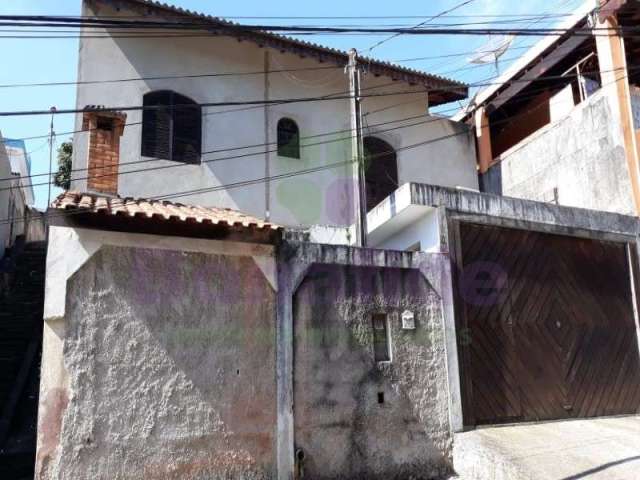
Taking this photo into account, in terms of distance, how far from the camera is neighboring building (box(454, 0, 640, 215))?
11336 millimetres

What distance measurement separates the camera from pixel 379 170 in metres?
13.2

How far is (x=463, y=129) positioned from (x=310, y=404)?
1026 cm

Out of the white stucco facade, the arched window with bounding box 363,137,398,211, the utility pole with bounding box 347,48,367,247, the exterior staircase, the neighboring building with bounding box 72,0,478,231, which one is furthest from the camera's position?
the white stucco facade

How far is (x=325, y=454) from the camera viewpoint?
6938 millimetres

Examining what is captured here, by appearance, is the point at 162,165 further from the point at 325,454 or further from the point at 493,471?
the point at 493,471

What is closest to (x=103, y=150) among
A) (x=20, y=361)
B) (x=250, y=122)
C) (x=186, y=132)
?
(x=186, y=132)

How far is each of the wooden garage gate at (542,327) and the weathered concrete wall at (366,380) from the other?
23.4 inches

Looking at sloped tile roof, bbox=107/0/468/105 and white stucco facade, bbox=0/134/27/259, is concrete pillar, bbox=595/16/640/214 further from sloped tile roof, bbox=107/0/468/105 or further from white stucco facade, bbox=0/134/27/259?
white stucco facade, bbox=0/134/27/259


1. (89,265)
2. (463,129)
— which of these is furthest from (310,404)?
(463,129)

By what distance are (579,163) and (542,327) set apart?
5046 mm

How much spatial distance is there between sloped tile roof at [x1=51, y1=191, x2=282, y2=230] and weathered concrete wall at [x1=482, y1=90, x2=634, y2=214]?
786 centimetres

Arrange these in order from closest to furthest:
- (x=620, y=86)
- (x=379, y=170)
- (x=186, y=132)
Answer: (x=186, y=132)
(x=620, y=86)
(x=379, y=170)

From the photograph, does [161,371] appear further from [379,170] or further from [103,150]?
[379,170]

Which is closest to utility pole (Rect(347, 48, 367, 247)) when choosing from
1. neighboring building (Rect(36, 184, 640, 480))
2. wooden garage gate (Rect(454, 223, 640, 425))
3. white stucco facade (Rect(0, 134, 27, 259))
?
neighboring building (Rect(36, 184, 640, 480))
